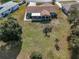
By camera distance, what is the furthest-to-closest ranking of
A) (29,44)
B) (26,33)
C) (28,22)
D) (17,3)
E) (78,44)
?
(17,3)
(28,22)
(26,33)
(29,44)
(78,44)

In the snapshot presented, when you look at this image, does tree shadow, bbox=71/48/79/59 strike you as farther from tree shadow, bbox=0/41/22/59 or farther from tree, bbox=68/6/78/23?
tree shadow, bbox=0/41/22/59

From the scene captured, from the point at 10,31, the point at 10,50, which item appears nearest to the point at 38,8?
the point at 10,31

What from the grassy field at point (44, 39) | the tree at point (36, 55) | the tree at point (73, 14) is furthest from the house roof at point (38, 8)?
the tree at point (36, 55)

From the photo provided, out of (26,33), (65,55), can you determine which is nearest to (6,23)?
(26,33)

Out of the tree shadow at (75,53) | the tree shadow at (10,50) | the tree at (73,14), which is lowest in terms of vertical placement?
the tree shadow at (75,53)

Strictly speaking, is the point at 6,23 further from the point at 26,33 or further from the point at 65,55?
the point at 65,55

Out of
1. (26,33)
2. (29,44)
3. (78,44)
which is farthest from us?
(26,33)

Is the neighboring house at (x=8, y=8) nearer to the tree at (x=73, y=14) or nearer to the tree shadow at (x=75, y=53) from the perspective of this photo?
the tree at (x=73, y=14)
